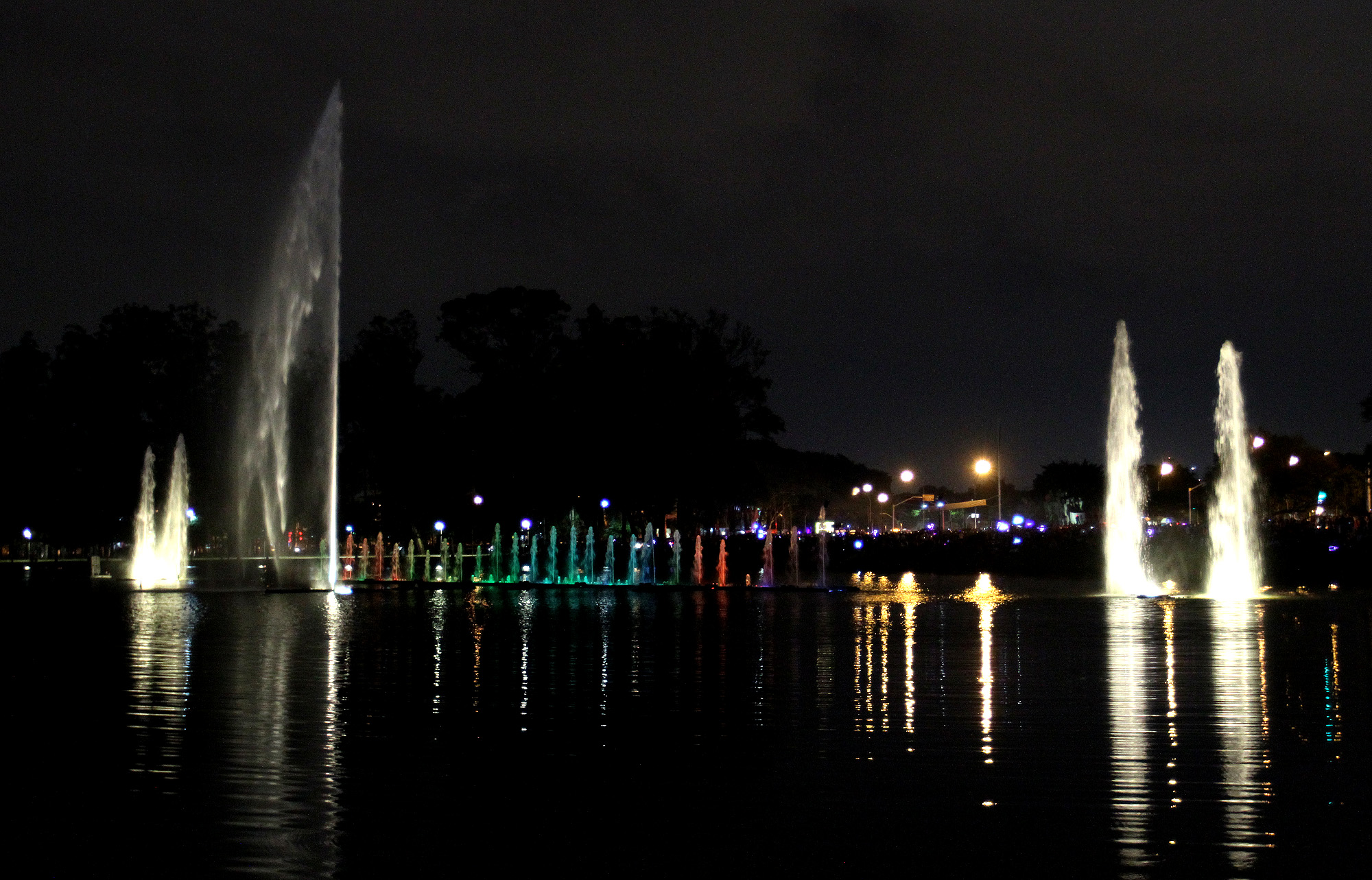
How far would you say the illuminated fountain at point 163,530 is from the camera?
50938 mm

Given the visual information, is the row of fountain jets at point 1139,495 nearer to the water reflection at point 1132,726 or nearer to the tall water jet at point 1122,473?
the tall water jet at point 1122,473

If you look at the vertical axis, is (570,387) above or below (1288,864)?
above

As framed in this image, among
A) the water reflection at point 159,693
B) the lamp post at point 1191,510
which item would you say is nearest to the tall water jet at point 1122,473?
the water reflection at point 159,693

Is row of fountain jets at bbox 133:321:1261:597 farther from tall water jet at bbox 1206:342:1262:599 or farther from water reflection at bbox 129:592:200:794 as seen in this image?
water reflection at bbox 129:592:200:794

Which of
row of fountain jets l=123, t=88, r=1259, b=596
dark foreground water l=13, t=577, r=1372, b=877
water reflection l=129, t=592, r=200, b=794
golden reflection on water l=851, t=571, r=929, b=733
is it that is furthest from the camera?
row of fountain jets l=123, t=88, r=1259, b=596

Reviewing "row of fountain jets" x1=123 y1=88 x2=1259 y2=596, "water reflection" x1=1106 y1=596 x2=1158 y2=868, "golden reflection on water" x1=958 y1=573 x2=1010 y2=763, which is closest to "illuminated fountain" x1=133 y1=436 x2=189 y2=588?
"row of fountain jets" x1=123 y1=88 x2=1259 y2=596

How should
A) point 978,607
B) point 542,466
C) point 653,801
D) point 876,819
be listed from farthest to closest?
point 542,466 → point 978,607 → point 653,801 → point 876,819

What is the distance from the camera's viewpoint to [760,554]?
65000mm

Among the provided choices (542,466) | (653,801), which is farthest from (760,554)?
(653,801)

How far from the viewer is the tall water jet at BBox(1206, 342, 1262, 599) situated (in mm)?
38344

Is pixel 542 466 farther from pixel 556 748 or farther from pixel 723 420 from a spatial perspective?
pixel 556 748

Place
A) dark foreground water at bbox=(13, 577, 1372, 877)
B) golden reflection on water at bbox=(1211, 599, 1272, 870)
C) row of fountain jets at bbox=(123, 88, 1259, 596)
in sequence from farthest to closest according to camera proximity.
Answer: row of fountain jets at bbox=(123, 88, 1259, 596) < golden reflection on water at bbox=(1211, 599, 1272, 870) < dark foreground water at bbox=(13, 577, 1372, 877)

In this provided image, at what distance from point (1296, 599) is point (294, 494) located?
60.3 metres

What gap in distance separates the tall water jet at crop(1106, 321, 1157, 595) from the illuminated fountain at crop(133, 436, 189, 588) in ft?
93.6
